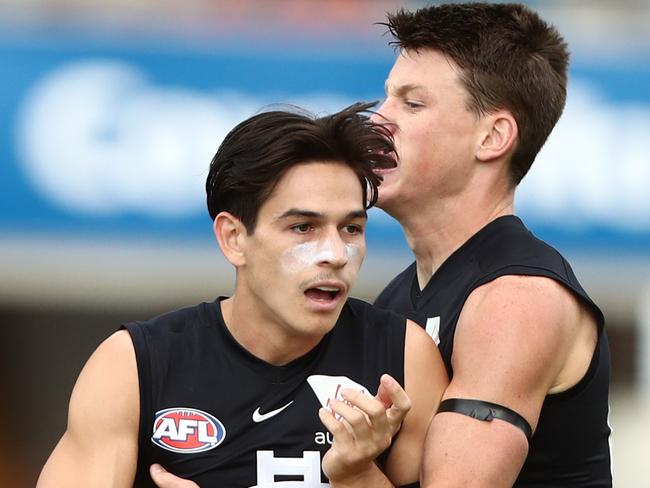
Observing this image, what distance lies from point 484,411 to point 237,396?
2.27 ft

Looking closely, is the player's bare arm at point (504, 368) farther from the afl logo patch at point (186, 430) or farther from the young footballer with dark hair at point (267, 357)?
the afl logo patch at point (186, 430)

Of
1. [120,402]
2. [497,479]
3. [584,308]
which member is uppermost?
[584,308]

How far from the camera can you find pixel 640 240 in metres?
8.12

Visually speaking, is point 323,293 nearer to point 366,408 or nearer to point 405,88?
point 366,408

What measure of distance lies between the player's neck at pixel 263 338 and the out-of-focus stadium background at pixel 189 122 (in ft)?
13.9

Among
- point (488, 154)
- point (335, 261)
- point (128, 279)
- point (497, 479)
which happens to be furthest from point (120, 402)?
point (128, 279)

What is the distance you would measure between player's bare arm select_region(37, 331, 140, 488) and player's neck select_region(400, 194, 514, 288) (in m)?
1.40

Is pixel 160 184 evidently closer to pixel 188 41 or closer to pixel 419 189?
pixel 188 41

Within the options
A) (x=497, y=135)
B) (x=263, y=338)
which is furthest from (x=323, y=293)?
(x=497, y=135)

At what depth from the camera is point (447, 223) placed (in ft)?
15.0

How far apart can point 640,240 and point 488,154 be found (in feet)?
12.7

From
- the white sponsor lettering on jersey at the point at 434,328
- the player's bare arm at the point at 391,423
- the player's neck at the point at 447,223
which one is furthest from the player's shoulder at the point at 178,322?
the player's neck at the point at 447,223

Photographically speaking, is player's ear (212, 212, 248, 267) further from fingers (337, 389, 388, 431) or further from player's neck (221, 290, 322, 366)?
fingers (337, 389, 388, 431)

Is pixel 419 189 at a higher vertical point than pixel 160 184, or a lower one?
lower
